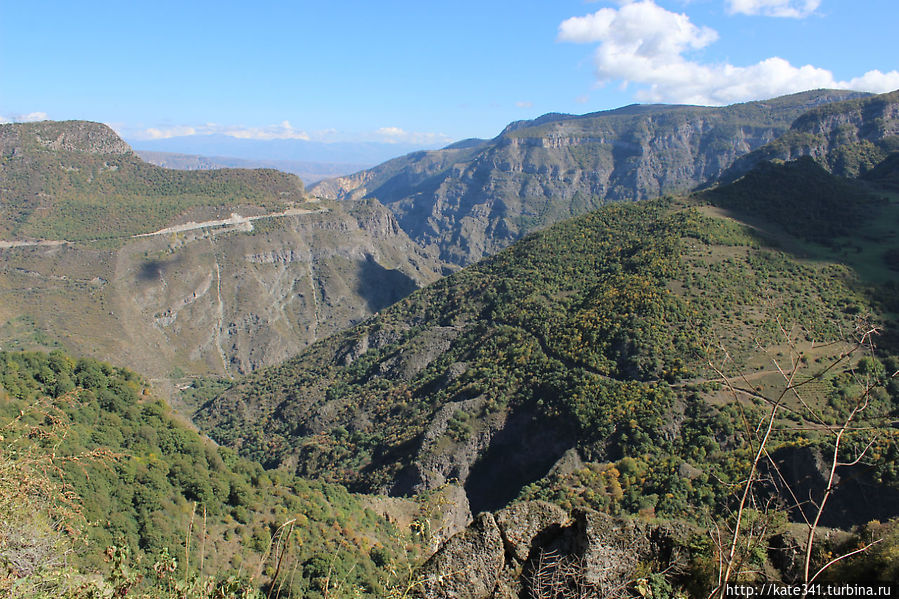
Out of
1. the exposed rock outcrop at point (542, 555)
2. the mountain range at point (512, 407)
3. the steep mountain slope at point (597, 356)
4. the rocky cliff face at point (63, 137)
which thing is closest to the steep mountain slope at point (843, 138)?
the mountain range at point (512, 407)

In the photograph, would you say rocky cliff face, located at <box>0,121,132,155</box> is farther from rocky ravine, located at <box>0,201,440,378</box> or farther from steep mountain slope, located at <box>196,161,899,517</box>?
steep mountain slope, located at <box>196,161,899,517</box>

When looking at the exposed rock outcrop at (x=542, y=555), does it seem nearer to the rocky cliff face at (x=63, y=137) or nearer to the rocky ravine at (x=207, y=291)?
the rocky ravine at (x=207, y=291)

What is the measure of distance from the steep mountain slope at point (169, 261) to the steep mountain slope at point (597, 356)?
3655 cm

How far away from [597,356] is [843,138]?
122 m

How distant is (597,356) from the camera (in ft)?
156

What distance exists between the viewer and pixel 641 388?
42.0 meters

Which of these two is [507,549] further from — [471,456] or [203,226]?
[203,226]

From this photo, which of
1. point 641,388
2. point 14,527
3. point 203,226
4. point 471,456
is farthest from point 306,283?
point 14,527

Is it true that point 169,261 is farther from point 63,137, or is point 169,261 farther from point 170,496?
point 170,496

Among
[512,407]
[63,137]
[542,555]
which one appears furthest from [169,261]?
[542,555]

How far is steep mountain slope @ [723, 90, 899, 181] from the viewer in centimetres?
10912

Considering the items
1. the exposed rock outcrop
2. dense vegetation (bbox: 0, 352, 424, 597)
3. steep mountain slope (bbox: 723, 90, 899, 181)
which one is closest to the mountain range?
the exposed rock outcrop

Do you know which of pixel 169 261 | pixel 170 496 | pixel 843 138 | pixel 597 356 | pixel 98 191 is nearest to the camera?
pixel 170 496

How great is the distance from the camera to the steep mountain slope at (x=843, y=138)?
10912 centimetres
